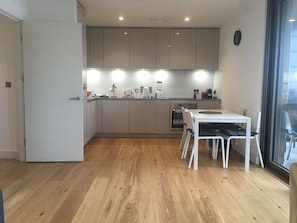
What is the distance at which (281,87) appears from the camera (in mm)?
3818

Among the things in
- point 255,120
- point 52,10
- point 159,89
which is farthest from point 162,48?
point 255,120

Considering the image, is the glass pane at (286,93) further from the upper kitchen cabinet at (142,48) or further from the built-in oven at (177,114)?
Answer: the upper kitchen cabinet at (142,48)

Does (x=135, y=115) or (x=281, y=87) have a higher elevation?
(x=281, y=87)

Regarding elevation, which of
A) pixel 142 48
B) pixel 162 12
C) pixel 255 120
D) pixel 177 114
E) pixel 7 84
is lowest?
pixel 177 114

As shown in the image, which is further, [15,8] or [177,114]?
[177,114]

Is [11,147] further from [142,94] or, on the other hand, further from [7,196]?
[142,94]

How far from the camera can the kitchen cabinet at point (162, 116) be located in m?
6.16

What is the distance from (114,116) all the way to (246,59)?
9.75 ft

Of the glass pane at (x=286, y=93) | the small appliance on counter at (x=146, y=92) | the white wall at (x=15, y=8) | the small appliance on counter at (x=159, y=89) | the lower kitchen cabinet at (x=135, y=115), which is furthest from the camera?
the small appliance on counter at (x=159, y=89)

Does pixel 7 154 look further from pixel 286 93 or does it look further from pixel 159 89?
pixel 286 93

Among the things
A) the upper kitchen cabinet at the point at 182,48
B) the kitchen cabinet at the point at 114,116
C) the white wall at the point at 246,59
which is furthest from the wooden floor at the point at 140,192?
the upper kitchen cabinet at the point at 182,48

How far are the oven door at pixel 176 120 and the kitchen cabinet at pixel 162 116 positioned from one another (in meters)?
0.09

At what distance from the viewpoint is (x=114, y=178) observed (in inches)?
138

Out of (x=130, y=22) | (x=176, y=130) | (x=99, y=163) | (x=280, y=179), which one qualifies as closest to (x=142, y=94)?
(x=176, y=130)
